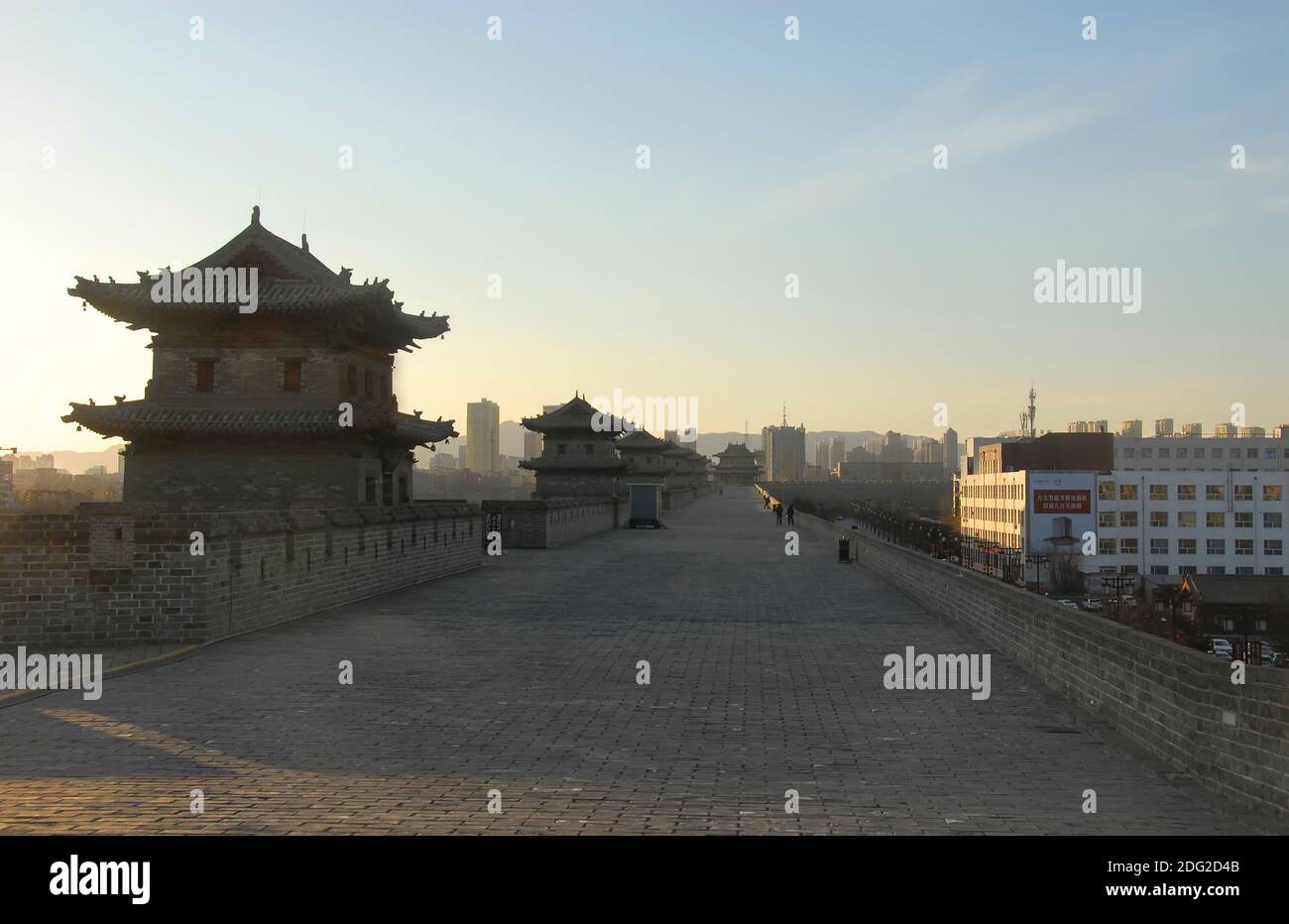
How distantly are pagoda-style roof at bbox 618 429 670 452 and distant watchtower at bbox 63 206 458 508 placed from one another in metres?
62.4

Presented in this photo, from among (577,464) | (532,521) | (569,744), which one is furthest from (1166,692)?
(577,464)

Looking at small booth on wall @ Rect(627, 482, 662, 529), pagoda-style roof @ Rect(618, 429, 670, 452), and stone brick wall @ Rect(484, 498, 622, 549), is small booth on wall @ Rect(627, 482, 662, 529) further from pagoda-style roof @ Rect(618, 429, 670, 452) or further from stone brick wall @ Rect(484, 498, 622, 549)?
pagoda-style roof @ Rect(618, 429, 670, 452)

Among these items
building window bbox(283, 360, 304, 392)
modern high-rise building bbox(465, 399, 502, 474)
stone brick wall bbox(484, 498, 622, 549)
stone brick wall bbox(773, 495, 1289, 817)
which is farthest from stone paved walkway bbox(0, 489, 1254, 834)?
modern high-rise building bbox(465, 399, 502, 474)

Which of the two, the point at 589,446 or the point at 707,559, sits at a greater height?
the point at 589,446

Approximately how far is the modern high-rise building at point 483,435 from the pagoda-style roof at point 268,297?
5925 inches

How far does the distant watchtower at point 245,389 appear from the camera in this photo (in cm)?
2509

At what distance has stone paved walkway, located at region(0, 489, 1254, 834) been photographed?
21.1ft

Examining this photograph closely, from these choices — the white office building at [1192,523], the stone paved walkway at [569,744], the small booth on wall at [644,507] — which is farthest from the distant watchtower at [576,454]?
the stone paved walkway at [569,744]

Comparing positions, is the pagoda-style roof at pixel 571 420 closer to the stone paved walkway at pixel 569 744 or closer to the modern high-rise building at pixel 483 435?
the stone paved walkway at pixel 569 744
